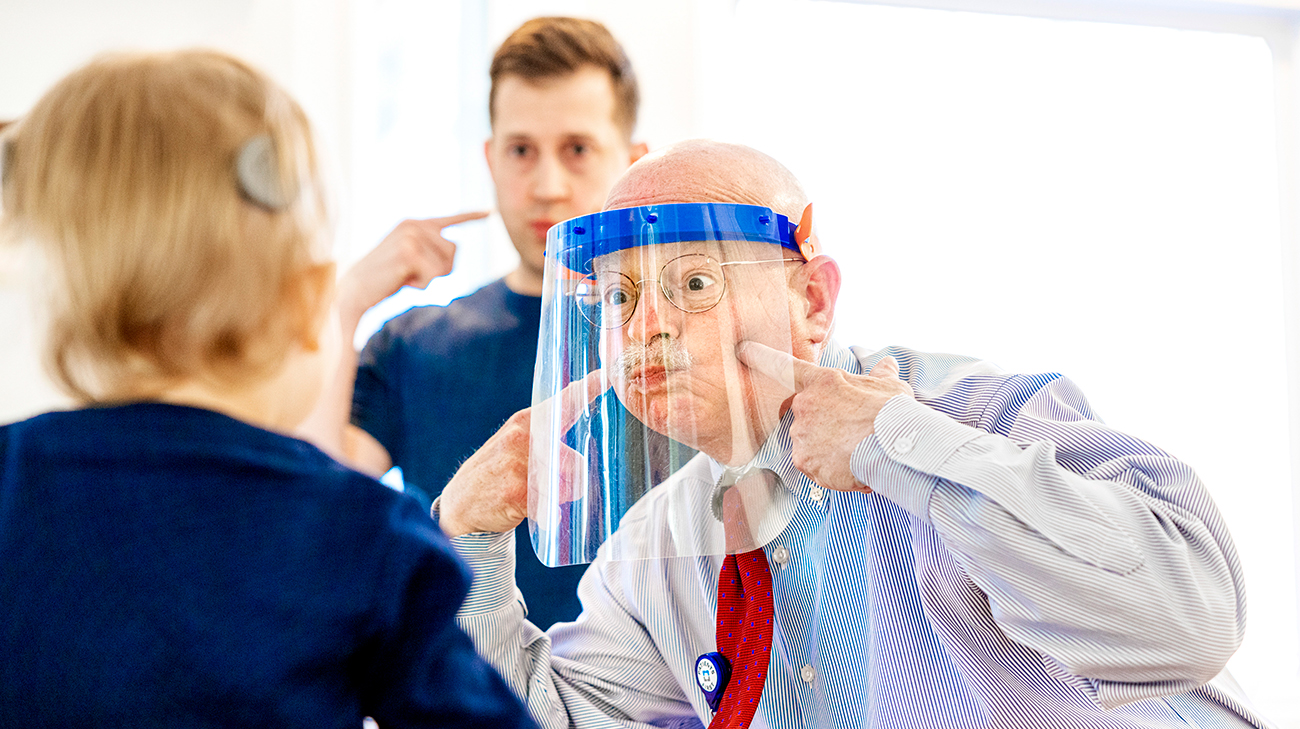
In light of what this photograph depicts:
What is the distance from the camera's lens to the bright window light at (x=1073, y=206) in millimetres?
2447

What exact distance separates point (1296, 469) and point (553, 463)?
2603 millimetres

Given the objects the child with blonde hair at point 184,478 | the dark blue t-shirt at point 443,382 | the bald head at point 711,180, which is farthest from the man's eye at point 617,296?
the dark blue t-shirt at point 443,382

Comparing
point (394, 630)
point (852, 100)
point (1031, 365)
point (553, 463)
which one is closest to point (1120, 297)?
point (1031, 365)

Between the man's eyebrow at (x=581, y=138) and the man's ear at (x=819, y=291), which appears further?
the man's eyebrow at (x=581, y=138)

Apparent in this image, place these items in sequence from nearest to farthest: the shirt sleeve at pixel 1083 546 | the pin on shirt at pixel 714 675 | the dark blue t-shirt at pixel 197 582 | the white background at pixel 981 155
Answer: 1. the dark blue t-shirt at pixel 197 582
2. the shirt sleeve at pixel 1083 546
3. the pin on shirt at pixel 714 675
4. the white background at pixel 981 155

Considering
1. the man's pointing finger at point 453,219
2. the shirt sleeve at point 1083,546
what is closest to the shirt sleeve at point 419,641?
the shirt sleeve at point 1083,546

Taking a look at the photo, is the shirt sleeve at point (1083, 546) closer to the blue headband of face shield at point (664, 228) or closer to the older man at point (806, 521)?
the older man at point (806, 521)

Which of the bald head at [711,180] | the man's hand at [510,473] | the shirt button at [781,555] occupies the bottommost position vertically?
the shirt button at [781,555]

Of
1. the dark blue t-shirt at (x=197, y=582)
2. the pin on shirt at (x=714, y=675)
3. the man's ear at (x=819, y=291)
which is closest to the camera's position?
the dark blue t-shirt at (x=197, y=582)

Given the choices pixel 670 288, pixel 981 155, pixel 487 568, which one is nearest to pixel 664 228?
pixel 670 288

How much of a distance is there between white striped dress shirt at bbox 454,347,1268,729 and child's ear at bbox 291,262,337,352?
16.3 inches

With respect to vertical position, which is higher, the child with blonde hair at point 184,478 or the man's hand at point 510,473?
the child with blonde hair at point 184,478

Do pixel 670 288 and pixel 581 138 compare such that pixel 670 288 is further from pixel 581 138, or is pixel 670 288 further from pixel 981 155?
pixel 981 155

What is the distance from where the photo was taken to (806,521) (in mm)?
1112
